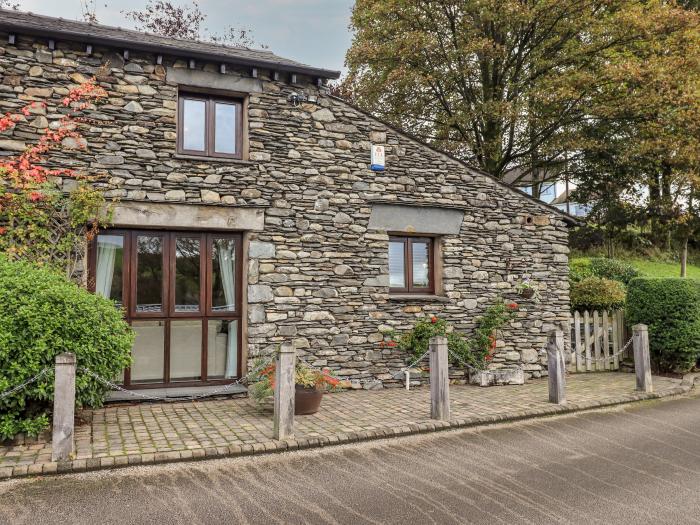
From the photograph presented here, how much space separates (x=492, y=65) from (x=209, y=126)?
32.0 feet

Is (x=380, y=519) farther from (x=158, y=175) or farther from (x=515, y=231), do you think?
(x=515, y=231)

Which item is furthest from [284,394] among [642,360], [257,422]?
[642,360]

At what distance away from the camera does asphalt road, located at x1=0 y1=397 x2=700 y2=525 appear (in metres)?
4.16

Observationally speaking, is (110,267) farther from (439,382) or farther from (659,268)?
(659,268)

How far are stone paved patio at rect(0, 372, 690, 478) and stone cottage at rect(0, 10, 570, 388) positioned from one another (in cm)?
92

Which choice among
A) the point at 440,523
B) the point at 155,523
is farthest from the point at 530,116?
the point at 155,523

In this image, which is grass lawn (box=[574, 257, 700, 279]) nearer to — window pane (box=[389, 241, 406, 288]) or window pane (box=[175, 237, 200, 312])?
window pane (box=[389, 241, 406, 288])

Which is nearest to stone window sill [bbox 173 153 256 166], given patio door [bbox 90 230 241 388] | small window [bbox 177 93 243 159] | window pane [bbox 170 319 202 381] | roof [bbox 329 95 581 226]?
small window [bbox 177 93 243 159]

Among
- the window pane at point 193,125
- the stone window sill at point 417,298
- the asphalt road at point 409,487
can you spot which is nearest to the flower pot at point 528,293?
the stone window sill at point 417,298

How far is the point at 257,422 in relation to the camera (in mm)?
6676

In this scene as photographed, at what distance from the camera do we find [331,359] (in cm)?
866

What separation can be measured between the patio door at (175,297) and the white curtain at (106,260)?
0.04ft

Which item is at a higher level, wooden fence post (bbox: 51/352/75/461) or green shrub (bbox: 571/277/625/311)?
green shrub (bbox: 571/277/625/311)

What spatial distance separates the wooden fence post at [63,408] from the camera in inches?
199
